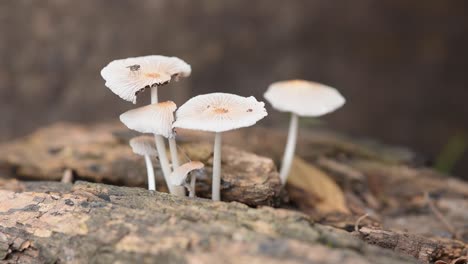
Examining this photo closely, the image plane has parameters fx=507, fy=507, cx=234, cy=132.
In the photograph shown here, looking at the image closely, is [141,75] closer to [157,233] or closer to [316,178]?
[157,233]

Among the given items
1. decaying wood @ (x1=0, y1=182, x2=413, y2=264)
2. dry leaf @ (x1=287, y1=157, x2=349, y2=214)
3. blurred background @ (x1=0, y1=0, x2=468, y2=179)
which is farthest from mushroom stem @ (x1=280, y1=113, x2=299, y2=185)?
blurred background @ (x1=0, y1=0, x2=468, y2=179)

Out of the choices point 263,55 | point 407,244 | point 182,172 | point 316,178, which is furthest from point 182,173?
point 263,55

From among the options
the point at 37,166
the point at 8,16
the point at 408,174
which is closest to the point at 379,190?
the point at 408,174

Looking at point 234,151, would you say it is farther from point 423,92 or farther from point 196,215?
point 423,92

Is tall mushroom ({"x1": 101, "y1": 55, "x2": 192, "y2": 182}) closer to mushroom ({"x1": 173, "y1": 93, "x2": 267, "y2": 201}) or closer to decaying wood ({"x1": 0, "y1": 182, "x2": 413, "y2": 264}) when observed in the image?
mushroom ({"x1": 173, "y1": 93, "x2": 267, "y2": 201})

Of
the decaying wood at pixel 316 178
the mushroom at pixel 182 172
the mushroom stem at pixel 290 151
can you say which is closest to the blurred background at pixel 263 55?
the decaying wood at pixel 316 178
